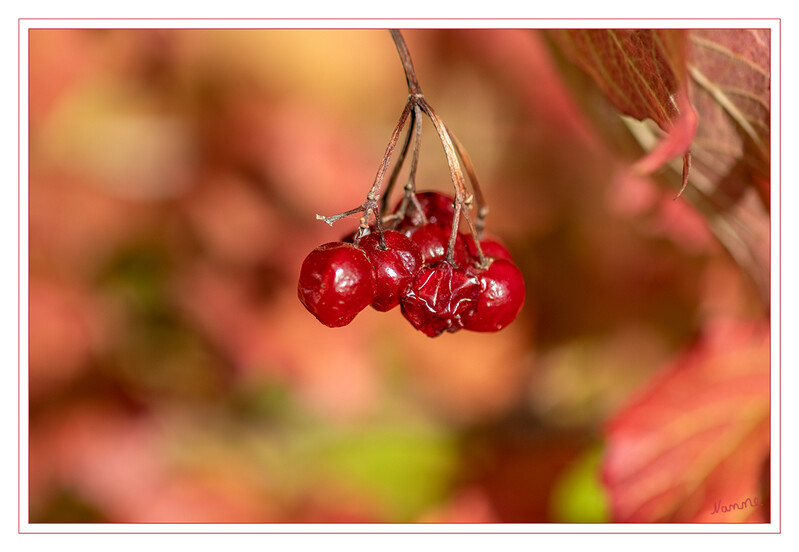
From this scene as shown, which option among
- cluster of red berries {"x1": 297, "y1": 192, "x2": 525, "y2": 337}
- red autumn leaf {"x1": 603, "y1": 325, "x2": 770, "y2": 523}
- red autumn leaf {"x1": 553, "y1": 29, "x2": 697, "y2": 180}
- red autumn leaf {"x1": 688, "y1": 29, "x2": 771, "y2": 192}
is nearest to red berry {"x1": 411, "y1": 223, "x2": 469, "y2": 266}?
cluster of red berries {"x1": 297, "y1": 192, "x2": 525, "y2": 337}

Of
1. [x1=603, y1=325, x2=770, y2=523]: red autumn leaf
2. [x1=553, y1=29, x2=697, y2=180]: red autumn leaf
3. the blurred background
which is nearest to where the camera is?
[x1=553, y1=29, x2=697, y2=180]: red autumn leaf

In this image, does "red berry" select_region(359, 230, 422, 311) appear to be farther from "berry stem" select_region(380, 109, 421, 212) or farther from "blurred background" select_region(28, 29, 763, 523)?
"blurred background" select_region(28, 29, 763, 523)

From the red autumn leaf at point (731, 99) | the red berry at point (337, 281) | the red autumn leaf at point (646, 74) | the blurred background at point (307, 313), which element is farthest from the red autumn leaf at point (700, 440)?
the red berry at point (337, 281)

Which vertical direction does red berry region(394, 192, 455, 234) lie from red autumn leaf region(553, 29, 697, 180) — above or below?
below

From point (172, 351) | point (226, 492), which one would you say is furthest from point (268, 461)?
point (172, 351)

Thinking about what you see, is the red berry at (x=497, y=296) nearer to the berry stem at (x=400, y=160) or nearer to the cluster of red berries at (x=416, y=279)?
the cluster of red berries at (x=416, y=279)
